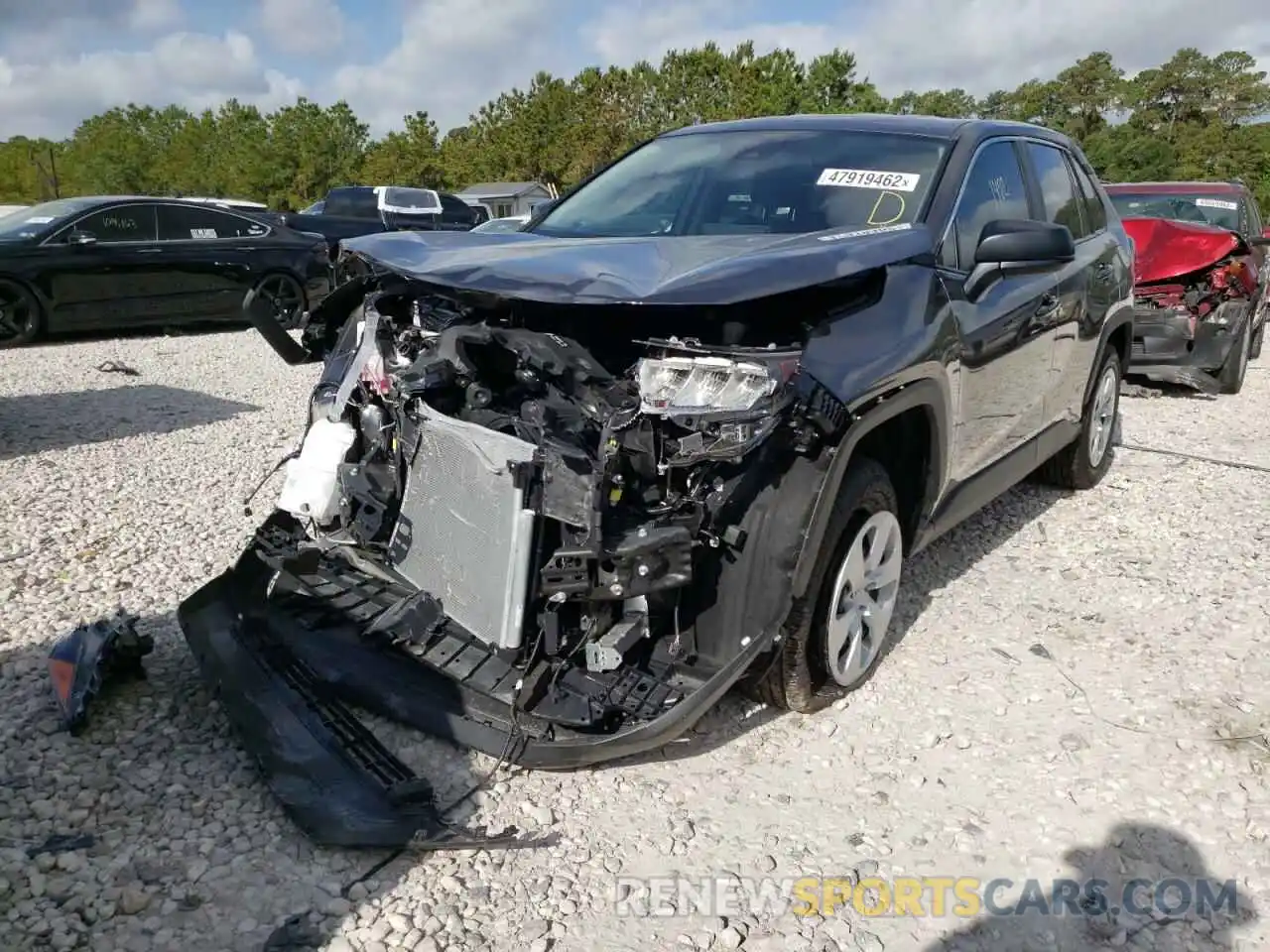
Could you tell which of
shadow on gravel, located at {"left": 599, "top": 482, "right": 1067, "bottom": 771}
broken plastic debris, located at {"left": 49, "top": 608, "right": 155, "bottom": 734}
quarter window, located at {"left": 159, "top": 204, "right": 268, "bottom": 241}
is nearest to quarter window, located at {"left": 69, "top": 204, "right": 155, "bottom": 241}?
quarter window, located at {"left": 159, "top": 204, "right": 268, "bottom": 241}

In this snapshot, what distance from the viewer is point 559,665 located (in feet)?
9.11

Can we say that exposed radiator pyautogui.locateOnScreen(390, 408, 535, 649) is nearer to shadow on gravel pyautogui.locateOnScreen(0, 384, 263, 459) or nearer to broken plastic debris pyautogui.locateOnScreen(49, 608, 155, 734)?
broken plastic debris pyautogui.locateOnScreen(49, 608, 155, 734)

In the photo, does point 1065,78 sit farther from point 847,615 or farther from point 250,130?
point 847,615

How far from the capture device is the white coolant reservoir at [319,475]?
10.9 feet

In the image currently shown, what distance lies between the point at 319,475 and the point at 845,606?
5.90 ft

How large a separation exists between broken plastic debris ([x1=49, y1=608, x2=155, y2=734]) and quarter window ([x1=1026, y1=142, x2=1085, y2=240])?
4150mm

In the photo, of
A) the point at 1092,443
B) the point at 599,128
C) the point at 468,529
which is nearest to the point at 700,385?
the point at 468,529

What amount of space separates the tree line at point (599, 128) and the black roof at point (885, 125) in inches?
1382

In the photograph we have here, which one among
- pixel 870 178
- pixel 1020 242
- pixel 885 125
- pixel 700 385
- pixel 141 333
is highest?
pixel 885 125

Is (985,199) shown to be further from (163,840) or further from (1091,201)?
(163,840)

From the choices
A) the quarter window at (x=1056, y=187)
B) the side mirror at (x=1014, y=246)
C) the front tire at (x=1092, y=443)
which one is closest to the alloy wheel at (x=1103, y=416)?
the front tire at (x=1092, y=443)

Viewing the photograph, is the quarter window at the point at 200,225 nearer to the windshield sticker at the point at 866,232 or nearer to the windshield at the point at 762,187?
the windshield at the point at 762,187

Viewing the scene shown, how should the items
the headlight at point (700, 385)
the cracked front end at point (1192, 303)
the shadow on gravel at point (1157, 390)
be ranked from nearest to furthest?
the headlight at point (700, 385)
the cracked front end at point (1192, 303)
the shadow on gravel at point (1157, 390)

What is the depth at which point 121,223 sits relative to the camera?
1005 centimetres
